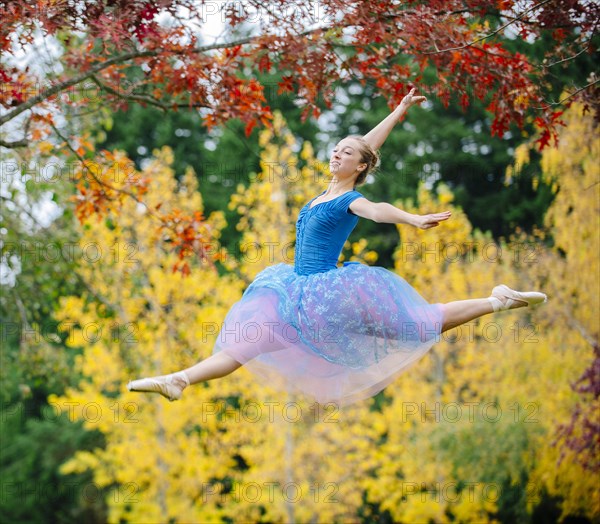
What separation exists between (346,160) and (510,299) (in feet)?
3.33

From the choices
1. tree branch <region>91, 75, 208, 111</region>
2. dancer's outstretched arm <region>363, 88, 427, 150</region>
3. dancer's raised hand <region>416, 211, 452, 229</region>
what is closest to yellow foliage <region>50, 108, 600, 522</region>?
tree branch <region>91, 75, 208, 111</region>

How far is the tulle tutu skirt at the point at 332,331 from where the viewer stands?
11.2 feet

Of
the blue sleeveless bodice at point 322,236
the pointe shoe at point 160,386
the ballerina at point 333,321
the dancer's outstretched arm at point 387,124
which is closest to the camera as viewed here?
the pointe shoe at point 160,386

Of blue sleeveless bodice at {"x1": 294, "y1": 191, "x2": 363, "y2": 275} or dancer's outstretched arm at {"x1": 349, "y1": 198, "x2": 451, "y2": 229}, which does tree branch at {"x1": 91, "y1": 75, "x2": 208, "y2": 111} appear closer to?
blue sleeveless bodice at {"x1": 294, "y1": 191, "x2": 363, "y2": 275}

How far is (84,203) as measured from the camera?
484cm

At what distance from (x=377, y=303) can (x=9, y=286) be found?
4237mm

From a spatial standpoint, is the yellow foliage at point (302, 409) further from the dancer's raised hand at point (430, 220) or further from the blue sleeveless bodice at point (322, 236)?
the dancer's raised hand at point (430, 220)

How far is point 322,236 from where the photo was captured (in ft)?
12.0

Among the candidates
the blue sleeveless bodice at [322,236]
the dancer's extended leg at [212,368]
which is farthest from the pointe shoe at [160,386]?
the blue sleeveless bodice at [322,236]

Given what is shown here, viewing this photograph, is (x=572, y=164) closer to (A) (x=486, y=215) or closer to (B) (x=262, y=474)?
(B) (x=262, y=474)

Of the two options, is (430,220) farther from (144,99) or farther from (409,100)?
(144,99)

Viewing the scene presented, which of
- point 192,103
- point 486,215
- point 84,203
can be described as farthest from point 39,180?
point 486,215

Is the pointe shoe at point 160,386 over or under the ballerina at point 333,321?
under

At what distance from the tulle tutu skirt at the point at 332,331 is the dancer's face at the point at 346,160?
18.3 inches
